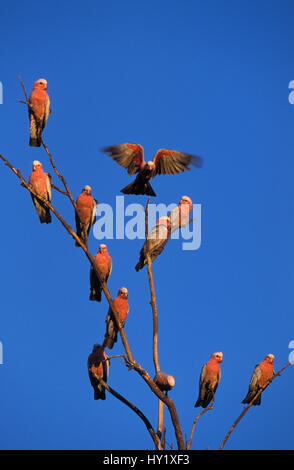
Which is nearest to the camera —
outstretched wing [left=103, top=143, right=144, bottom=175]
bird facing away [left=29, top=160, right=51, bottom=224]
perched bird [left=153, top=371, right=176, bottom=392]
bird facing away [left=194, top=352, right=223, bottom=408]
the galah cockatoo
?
perched bird [left=153, top=371, right=176, bottom=392]

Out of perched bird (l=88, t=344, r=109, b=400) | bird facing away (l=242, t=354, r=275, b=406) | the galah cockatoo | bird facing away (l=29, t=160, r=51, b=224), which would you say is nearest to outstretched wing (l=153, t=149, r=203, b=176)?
the galah cockatoo

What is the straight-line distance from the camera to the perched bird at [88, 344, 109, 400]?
814 cm

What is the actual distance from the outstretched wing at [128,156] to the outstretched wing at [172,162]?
255mm

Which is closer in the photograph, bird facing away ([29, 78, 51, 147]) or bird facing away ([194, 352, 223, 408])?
bird facing away ([29, 78, 51, 147])

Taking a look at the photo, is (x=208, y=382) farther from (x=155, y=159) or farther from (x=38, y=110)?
(x=38, y=110)

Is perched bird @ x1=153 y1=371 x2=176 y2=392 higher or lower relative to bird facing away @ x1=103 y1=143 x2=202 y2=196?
lower

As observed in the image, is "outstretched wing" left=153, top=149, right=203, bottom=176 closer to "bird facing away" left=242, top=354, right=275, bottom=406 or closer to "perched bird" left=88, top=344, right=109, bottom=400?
"perched bird" left=88, top=344, right=109, bottom=400

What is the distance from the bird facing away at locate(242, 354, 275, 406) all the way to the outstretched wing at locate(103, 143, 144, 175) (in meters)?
3.61

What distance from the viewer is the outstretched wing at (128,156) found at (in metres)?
8.48

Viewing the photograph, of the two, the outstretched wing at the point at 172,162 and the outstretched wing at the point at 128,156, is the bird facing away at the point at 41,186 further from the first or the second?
the outstretched wing at the point at 172,162
